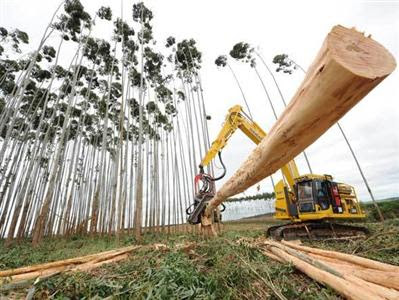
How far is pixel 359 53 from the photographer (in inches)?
30.7

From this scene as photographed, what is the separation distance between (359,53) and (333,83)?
13 centimetres

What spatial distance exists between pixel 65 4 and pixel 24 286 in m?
13.6

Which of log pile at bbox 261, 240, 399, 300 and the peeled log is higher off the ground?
the peeled log

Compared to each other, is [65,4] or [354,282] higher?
[65,4]

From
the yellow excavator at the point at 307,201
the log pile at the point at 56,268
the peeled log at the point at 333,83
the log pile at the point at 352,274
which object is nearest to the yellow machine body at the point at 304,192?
the yellow excavator at the point at 307,201

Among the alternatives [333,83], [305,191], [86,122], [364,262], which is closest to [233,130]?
[305,191]

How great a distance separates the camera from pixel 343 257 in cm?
220

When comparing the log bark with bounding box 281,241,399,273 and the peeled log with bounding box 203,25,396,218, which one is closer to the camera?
the peeled log with bounding box 203,25,396,218

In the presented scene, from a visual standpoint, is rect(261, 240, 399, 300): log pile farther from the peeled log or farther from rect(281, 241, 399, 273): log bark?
the peeled log

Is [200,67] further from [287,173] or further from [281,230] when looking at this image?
[281,230]

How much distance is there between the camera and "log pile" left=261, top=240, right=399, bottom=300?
1.30 meters

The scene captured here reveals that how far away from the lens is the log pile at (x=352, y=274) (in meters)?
1.30

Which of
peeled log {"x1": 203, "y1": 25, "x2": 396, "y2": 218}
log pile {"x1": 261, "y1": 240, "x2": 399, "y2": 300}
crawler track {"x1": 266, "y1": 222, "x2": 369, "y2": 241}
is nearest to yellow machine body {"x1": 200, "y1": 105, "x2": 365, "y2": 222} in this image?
crawler track {"x1": 266, "y1": 222, "x2": 369, "y2": 241}

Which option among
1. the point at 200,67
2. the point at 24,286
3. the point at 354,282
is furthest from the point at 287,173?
the point at 200,67
